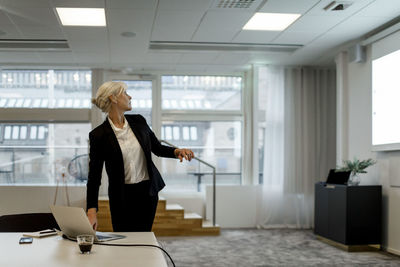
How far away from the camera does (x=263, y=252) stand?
563 centimetres

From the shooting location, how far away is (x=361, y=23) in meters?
5.48

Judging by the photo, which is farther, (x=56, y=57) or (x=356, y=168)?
(x=56, y=57)

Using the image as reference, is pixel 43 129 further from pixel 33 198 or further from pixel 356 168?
pixel 356 168

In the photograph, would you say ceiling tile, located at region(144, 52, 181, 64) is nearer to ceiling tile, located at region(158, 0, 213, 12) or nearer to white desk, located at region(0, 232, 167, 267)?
ceiling tile, located at region(158, 0, 213, 12)

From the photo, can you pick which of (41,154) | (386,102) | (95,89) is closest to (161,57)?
(95,89)

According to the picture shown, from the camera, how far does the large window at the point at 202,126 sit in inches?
322

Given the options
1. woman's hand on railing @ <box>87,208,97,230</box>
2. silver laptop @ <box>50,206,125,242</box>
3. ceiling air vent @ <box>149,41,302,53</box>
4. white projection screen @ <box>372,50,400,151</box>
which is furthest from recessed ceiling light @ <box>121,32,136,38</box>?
silver laptop @ <box>50,206,125,242</box>

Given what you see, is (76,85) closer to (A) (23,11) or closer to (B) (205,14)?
(A) (23,11)

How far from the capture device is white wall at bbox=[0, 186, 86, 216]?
759 centimetres

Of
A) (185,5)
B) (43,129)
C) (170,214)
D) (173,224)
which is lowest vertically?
(173,224)

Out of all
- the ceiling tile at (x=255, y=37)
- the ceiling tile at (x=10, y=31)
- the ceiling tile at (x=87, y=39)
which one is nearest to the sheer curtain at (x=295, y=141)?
the ceiling tile at (x=255, y=37)

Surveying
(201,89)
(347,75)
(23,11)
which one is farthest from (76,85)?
(347,75)

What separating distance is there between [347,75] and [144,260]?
5673 mm

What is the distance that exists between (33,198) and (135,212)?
18.3 ft
